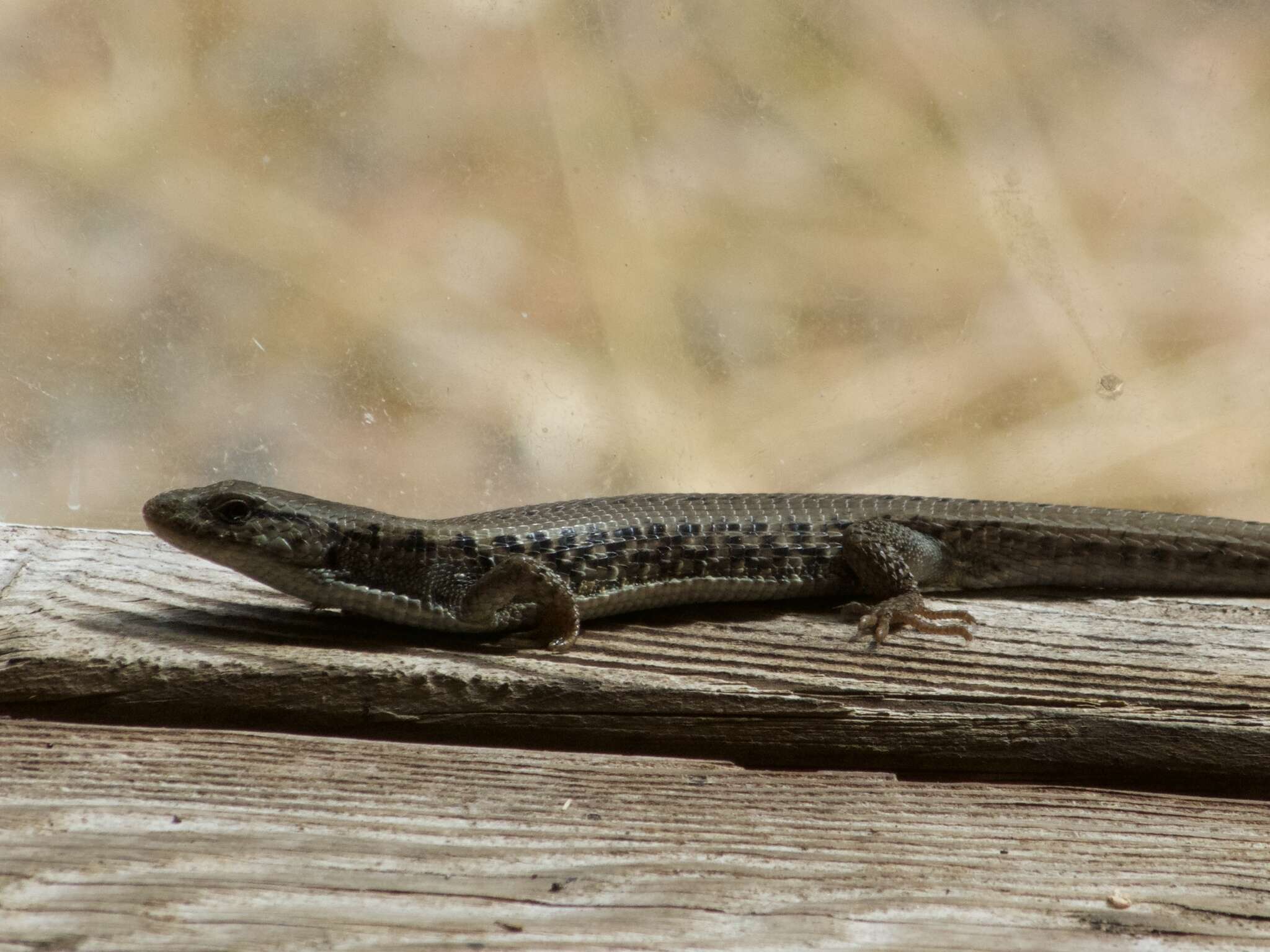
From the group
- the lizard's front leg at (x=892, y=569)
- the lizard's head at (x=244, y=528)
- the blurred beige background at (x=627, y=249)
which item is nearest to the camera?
the lizard's head at (x=244, y=528)

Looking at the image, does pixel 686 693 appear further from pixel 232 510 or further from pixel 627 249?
pixel 627 249

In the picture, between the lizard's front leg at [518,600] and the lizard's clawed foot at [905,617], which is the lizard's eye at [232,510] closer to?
the lizard's front leg at [518,600]

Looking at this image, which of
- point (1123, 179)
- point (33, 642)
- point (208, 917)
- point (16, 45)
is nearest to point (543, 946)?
point (208, 917)

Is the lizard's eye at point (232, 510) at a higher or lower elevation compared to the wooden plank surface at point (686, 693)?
higher

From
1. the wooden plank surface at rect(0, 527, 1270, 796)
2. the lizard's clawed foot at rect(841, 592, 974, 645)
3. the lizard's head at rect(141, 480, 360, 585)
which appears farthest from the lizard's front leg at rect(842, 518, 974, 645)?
the lizard's head at rect(141, 480, 360, 585)

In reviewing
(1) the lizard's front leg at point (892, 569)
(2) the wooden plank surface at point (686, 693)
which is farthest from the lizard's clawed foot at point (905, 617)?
(2) the wooden plank surface at point (686, 693)

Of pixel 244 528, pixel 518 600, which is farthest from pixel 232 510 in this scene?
pixel 518 600

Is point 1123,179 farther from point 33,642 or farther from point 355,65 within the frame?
point 33,642

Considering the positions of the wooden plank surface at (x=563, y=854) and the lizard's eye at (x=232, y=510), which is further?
the lizard's eye at (x=232, y=510)
